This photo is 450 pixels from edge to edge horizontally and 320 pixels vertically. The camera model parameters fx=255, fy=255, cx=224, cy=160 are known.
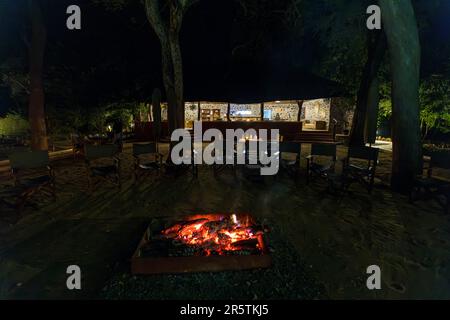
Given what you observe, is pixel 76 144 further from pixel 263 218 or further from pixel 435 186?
pixel 435 186

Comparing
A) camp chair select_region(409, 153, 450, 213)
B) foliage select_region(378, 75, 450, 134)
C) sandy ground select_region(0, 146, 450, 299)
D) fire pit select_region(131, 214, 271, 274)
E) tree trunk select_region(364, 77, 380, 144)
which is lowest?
sandy ground select_region(0, 146, 450, 299)

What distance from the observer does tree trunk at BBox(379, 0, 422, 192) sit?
579 cm

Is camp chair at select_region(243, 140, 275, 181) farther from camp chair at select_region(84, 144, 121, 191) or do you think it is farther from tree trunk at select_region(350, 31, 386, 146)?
tree trunk at select_region(350, 31, 386, 146)

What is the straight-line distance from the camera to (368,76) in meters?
12.1

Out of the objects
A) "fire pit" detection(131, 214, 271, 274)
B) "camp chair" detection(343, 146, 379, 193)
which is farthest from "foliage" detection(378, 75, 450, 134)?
"fire pit" detection(131, 214, 271, 274)

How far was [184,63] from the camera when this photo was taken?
13797 millimetres

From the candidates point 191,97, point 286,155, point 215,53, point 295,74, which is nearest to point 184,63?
point 215,53

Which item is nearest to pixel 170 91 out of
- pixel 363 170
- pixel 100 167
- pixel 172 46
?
pixel 172 46

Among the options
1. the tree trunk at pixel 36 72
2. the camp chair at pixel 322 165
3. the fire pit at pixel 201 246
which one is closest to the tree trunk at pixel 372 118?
the camp chair at pixel 322 165

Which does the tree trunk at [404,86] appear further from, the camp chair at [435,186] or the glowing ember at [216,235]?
the glowing ember at [216,235]

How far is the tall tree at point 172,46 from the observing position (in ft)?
23.7

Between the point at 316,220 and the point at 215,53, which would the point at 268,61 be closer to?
the point at 215,53

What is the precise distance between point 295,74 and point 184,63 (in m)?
5.88

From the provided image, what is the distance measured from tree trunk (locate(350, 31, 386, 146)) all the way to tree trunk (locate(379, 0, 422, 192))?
20.2 feet
